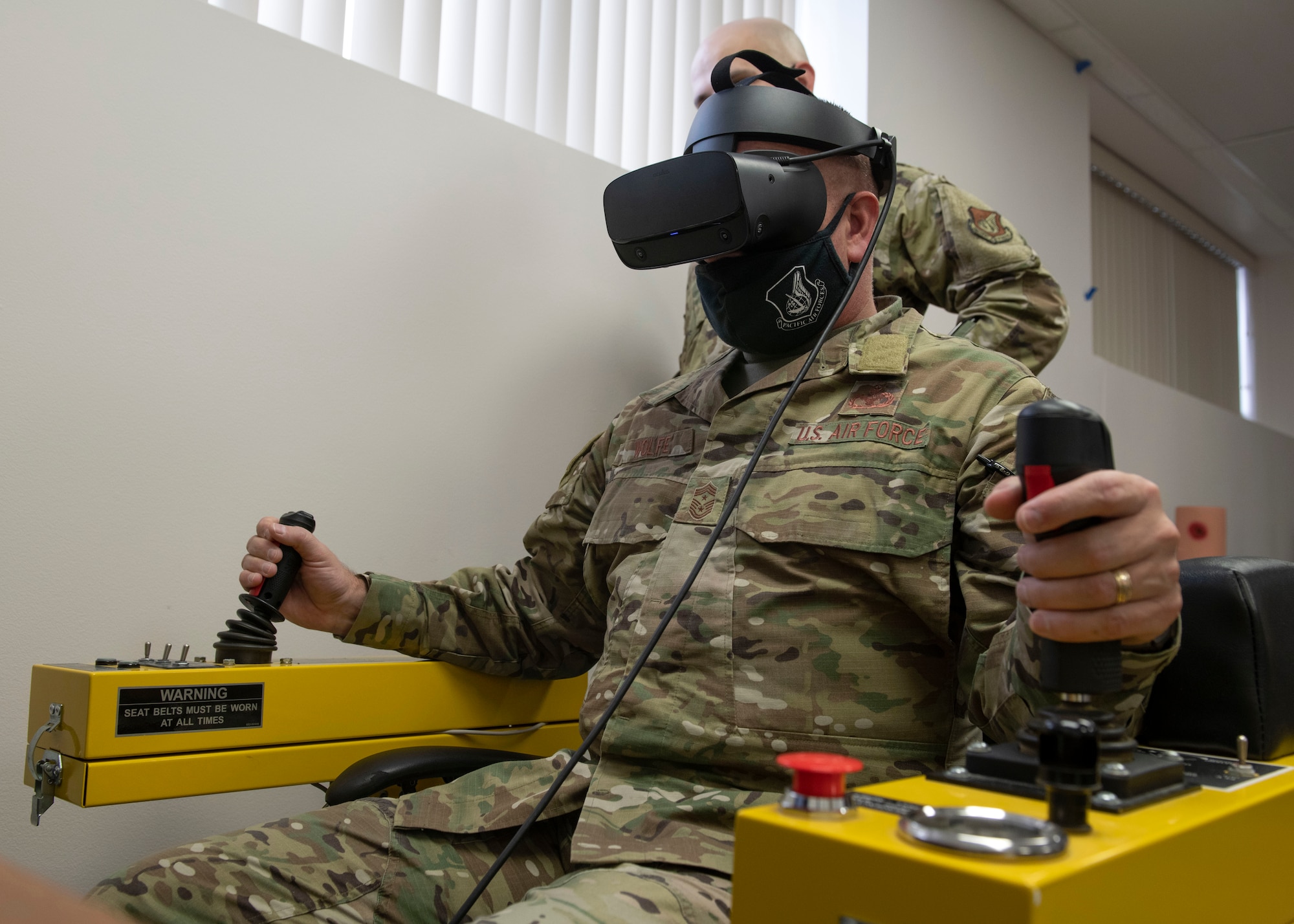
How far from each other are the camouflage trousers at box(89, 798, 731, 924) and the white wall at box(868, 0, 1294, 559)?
2.02 metres

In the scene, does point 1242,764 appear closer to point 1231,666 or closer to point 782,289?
point 1231,666

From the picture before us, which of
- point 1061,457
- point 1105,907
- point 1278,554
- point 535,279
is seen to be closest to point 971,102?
point 535,279

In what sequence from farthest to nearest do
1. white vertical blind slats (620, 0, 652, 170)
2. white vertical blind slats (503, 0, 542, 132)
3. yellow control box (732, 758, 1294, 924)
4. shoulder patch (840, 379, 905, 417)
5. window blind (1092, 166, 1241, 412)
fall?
1. window blind (1092, 166, 1241, 412)
2. white vertical blind slats (620, 0, 652, 170)
3. white vertical blind slats (503, 0, 542, 132)
4. shoulder patch (840, 379, 905, 417)
5. yellow control box (732, 758, 1294, 924)

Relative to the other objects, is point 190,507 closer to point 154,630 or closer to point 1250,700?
point 154,630

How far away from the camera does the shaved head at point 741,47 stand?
179cm

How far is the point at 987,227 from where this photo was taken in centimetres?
169

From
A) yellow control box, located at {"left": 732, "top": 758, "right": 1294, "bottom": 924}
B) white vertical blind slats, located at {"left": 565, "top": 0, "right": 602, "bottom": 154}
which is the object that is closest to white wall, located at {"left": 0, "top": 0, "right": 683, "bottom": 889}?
white vertical blind slats, located at {"left": 565, "top": 0, "right": 602, "bottom": 154}

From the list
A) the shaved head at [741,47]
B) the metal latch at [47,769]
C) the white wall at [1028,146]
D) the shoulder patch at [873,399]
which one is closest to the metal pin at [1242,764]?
the shoulder patch at [873,399]

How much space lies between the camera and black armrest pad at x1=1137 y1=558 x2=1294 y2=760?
74cm

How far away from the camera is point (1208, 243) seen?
482 centimetres

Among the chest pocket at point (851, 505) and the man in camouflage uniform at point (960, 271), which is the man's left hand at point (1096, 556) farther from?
the man in camouflage uniform at point (960, 271)

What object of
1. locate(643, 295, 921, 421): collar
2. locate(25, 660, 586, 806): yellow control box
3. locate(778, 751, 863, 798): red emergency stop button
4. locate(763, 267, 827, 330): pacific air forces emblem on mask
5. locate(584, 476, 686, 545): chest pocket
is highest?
locate(763, 267, 827, 330): pacific air forces emblem on mask

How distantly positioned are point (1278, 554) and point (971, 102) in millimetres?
3385

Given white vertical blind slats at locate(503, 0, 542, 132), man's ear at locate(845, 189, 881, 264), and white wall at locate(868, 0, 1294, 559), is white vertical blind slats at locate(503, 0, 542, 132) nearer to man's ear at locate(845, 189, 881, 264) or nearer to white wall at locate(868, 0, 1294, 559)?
man's ear at locate(845, 189, 881, 264)
